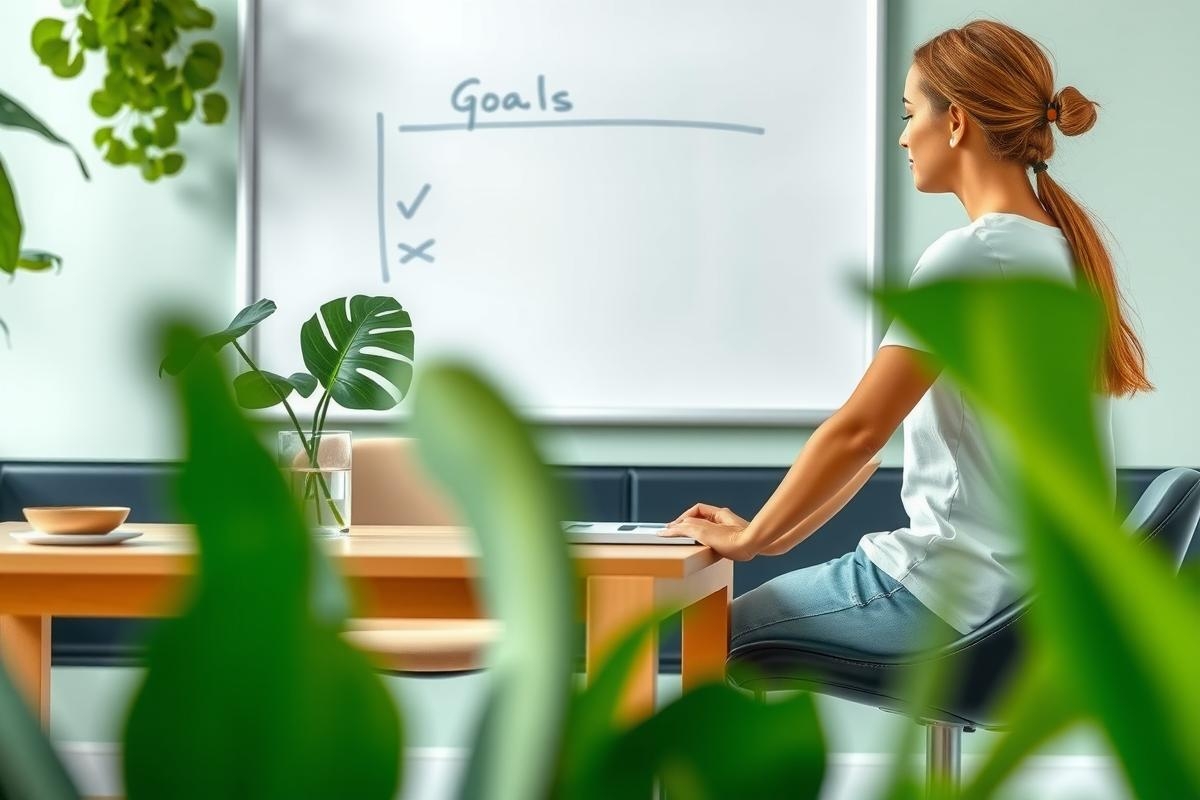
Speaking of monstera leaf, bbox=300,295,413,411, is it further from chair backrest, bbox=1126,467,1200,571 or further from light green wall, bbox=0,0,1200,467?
chair backrest, bbox=1126,467,1200,571

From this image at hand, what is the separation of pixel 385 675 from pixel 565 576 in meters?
0.02

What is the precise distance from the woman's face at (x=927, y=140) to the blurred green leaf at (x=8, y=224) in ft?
3.92

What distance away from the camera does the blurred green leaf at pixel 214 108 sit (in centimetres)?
276

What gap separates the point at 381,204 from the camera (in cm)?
279

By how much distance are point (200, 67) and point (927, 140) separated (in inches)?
62.7

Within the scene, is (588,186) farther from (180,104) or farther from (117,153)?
(117,153)

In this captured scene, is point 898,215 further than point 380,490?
Yes

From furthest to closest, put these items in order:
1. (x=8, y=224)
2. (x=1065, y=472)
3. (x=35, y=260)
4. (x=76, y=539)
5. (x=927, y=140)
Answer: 1. (x=35, y=260)
2. (x=927, y=140)
3. (x=76, y=539)
4. (x=8, y=224)
5. (x=1065, y=472)

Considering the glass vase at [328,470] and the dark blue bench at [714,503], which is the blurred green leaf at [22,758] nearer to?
the glass vase at [328,470]

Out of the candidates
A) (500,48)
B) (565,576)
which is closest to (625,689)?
(565,576)

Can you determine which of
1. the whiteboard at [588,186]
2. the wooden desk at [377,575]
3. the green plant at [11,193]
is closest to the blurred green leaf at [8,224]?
the green plant at [11,193]

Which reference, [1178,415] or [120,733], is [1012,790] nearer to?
[120,733]

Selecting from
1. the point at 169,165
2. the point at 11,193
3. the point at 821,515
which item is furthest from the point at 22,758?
Result: the point at 169,165

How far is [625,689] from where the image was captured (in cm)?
12
